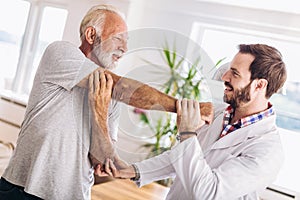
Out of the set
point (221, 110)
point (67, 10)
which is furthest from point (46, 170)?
point (67, 10)

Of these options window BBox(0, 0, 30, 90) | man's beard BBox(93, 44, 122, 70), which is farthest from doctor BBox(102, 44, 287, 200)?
window BBox(0, 0, 30, 90)

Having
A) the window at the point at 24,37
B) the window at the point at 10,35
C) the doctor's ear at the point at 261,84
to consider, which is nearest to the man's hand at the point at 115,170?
the doctor's ear at the point at 261,84

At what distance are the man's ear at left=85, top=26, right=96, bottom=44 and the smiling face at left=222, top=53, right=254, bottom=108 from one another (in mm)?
196

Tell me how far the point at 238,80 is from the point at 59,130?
0.27m

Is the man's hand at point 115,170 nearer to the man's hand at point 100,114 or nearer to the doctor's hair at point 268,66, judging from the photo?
the man's hand at point 100,114

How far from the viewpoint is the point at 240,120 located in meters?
0.50

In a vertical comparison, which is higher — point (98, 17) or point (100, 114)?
point (98, 17)

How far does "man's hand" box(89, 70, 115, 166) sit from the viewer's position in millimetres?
482

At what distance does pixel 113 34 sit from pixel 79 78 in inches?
3.1

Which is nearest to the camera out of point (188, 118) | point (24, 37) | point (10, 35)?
point (188, 118)

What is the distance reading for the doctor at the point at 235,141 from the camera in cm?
45

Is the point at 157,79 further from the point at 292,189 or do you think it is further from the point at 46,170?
the point at 292,189

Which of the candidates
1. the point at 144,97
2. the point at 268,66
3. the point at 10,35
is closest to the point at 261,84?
the point at 268,66

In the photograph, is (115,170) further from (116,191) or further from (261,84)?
(261,84)
